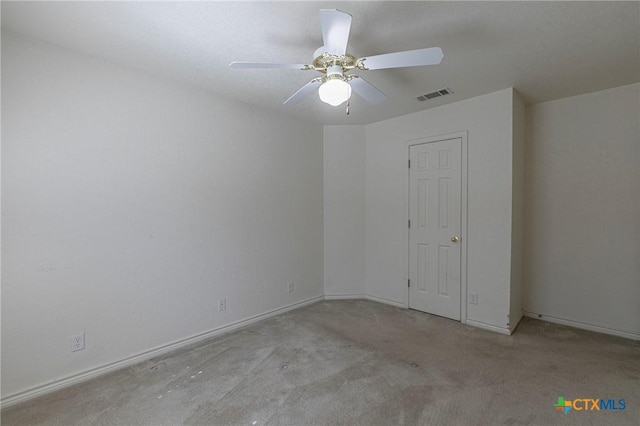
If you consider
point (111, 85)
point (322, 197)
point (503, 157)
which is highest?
point (111, 85)

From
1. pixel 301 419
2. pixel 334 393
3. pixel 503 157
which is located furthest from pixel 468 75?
pixel 301 419

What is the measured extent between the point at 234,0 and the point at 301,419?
2.47 meters

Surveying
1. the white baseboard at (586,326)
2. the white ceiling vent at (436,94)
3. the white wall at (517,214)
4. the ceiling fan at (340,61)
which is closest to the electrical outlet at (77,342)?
the ceiling fan at (340,61)

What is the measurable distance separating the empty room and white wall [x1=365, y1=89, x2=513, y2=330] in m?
0.02

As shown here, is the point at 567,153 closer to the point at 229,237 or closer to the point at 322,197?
the point at 322,197

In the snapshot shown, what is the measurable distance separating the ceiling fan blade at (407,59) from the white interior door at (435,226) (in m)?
1.89

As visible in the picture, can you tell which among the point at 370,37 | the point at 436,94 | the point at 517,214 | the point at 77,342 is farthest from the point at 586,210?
the point at 77,342

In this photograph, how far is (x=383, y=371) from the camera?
2303 millimetres

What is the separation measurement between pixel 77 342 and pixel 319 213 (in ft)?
9.15

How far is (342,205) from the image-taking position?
164 inches

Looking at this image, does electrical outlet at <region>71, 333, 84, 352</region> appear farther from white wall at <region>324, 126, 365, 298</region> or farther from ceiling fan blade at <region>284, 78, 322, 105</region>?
white wall at <region>324, 126, 365, 298</region>

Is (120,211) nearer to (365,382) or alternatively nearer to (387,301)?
(365,382)

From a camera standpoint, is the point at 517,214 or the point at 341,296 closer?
the point at 517,214

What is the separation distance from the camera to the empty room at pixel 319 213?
1871mm
